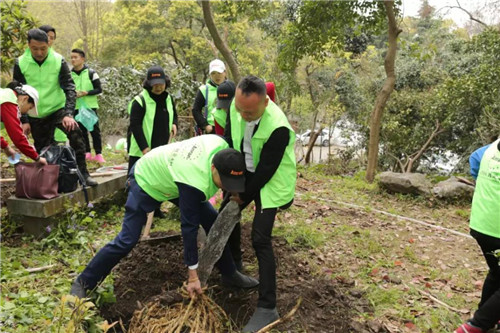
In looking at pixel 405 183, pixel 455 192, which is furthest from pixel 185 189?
pixel 455 192

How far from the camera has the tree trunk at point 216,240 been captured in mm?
3131

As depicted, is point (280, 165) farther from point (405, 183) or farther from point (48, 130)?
point (405, 183)

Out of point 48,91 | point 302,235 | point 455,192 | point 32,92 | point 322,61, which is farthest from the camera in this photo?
point 322,61

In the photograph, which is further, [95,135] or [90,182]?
[95,135]

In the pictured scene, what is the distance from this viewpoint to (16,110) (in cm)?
370

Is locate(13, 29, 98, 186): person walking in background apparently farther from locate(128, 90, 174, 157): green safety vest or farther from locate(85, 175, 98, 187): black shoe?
locate(128, 90, 174, 157): green safety vest

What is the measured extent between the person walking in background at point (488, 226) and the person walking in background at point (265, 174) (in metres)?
1.42

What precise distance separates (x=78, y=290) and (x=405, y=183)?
20.0 ft

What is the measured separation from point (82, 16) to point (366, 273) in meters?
Answer: 24.0

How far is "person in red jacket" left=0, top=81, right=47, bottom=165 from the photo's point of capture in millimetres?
3629

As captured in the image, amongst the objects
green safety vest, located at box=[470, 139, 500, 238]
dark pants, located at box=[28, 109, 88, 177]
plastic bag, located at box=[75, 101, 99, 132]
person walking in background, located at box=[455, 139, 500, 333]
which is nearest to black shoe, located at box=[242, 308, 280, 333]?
person walking in background, located at box=[455, 139, 500, 333]

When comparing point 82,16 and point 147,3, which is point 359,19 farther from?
point 82,16

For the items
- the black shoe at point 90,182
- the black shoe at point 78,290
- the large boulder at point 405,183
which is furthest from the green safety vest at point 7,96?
the large boulder at point 405,183

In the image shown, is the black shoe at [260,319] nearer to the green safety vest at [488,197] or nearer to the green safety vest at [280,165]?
the green safety vest at [280,165]
